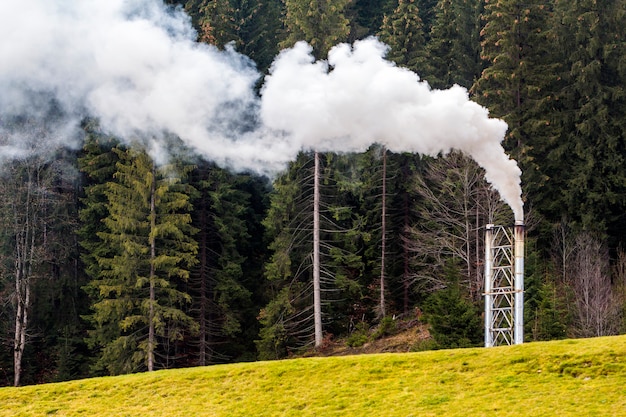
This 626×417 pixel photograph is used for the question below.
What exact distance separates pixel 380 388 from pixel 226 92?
13310 mm

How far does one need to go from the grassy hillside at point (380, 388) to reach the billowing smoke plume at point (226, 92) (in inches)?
252

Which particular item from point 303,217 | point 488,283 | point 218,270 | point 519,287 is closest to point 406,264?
point 303,217

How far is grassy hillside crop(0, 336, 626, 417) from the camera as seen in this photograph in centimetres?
2052

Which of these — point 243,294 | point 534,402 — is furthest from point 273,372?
point 243,294

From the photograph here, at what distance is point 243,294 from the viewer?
46688 millimetres

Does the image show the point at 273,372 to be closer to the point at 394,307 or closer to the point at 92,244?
the point at 394,307

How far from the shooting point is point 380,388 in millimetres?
22797

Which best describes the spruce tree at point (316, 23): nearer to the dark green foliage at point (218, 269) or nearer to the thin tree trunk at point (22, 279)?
the dark green foliage at point (218, 269)

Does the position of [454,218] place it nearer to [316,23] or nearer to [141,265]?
[316,23]

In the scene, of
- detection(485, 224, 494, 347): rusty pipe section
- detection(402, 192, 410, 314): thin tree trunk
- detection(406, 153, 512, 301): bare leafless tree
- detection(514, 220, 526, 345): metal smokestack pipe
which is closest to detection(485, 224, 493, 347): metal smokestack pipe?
detection(485, 224, 494, 347): rusty pipe section

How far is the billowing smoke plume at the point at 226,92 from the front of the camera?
94.9ft

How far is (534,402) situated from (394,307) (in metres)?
25.1

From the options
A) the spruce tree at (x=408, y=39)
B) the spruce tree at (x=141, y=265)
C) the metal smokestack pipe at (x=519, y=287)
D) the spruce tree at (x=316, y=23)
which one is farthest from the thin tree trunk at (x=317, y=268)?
the metal smokestack pipe at (x=519, y=287)

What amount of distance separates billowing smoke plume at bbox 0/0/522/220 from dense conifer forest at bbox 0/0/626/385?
6.08m
